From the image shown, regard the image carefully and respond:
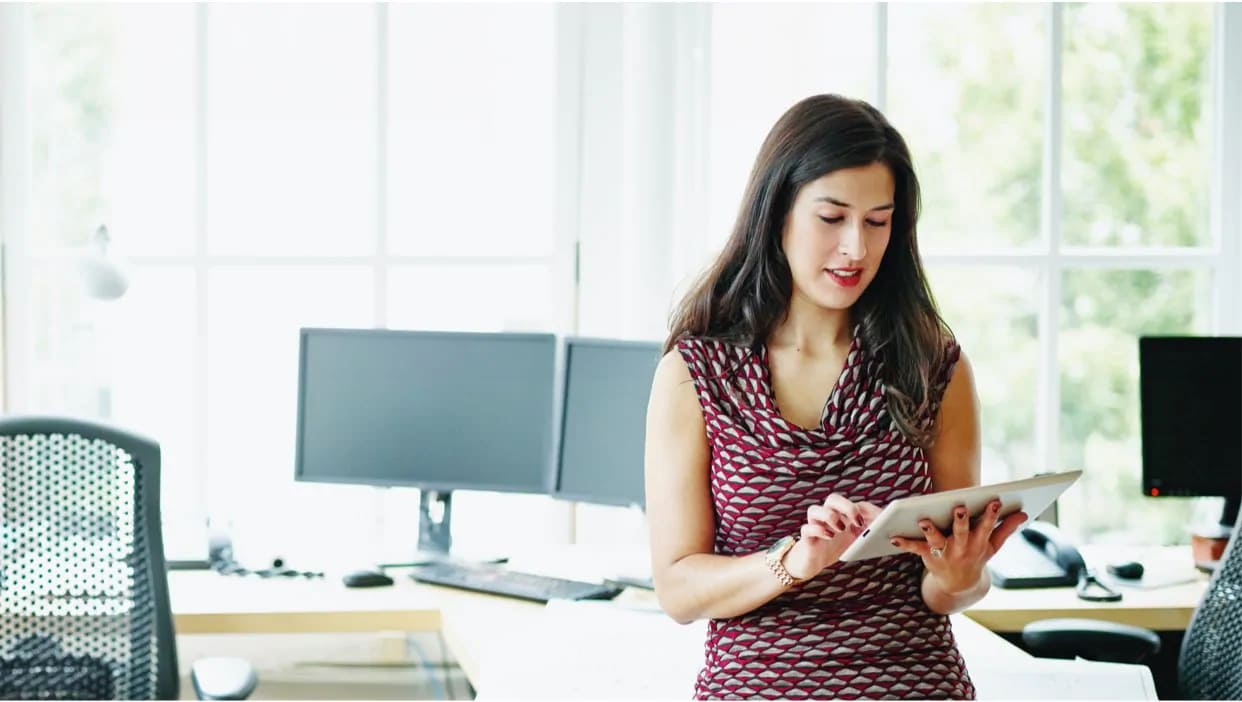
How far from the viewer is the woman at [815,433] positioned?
1.53 metres

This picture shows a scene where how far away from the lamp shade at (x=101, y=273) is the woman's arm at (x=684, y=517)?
1.69 m

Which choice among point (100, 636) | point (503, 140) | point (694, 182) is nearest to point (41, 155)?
point (503, 140)

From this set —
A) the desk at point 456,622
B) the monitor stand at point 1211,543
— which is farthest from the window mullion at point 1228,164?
the desk at point 456,622

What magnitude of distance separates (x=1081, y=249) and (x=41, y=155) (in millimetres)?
2522

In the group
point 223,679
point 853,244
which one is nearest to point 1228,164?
point 853,244

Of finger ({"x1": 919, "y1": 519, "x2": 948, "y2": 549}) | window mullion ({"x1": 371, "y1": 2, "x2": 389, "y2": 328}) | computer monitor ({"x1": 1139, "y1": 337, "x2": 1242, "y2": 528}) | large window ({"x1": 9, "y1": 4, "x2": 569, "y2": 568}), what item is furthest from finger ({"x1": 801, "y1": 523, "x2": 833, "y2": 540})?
window mullion ({"x1": 371, "y1": 2, "x2": 389, "y2": 328})

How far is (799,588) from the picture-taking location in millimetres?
1534

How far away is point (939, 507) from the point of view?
143cm

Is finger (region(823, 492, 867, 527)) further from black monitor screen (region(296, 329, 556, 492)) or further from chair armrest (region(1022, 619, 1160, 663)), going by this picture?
black monitor screen (region(296, 329, 556, 492))

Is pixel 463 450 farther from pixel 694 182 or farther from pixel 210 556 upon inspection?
pixel 694 182

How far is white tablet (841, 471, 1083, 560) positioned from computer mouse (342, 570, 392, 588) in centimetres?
129

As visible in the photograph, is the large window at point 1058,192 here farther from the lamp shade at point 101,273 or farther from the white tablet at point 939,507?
the white tablet at point 939,507

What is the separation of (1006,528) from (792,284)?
0.39 meters

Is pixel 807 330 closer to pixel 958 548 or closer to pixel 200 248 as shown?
pixel 958 548
